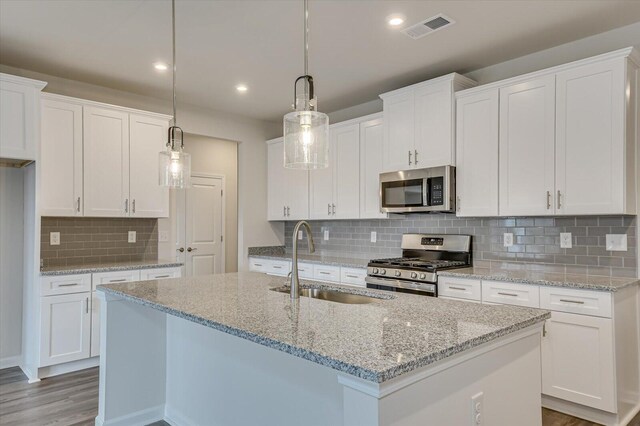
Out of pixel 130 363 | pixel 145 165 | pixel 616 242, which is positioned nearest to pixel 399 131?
pixel 616 242

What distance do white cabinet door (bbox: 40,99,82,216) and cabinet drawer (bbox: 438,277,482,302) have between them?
325 centimetres

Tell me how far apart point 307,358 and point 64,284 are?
3191mm

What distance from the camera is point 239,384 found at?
2.15 m

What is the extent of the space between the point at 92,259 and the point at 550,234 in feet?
13.8

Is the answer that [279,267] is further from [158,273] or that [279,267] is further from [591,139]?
[591,139]

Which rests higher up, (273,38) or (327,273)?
(273,38)

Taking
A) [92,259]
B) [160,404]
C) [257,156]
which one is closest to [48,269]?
[92,259]

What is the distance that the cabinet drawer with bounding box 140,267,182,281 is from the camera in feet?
13.3

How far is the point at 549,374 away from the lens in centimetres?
289

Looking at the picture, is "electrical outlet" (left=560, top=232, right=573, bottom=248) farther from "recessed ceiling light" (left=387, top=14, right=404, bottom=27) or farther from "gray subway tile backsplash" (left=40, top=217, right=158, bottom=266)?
"gray subway tile backsplash" (left=40, top=217, right=158, bottom=266)

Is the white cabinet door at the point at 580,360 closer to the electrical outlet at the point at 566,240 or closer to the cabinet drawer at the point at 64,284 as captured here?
the electrical outlet at the point at 566,240

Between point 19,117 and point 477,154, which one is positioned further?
point 477,154

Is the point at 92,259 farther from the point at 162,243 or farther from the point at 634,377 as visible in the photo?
the point at 634,377

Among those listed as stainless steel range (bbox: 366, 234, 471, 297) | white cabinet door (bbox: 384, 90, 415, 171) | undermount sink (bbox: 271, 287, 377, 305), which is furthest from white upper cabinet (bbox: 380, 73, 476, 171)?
undermount sink (bbox: 271, 287, 377, 305)
